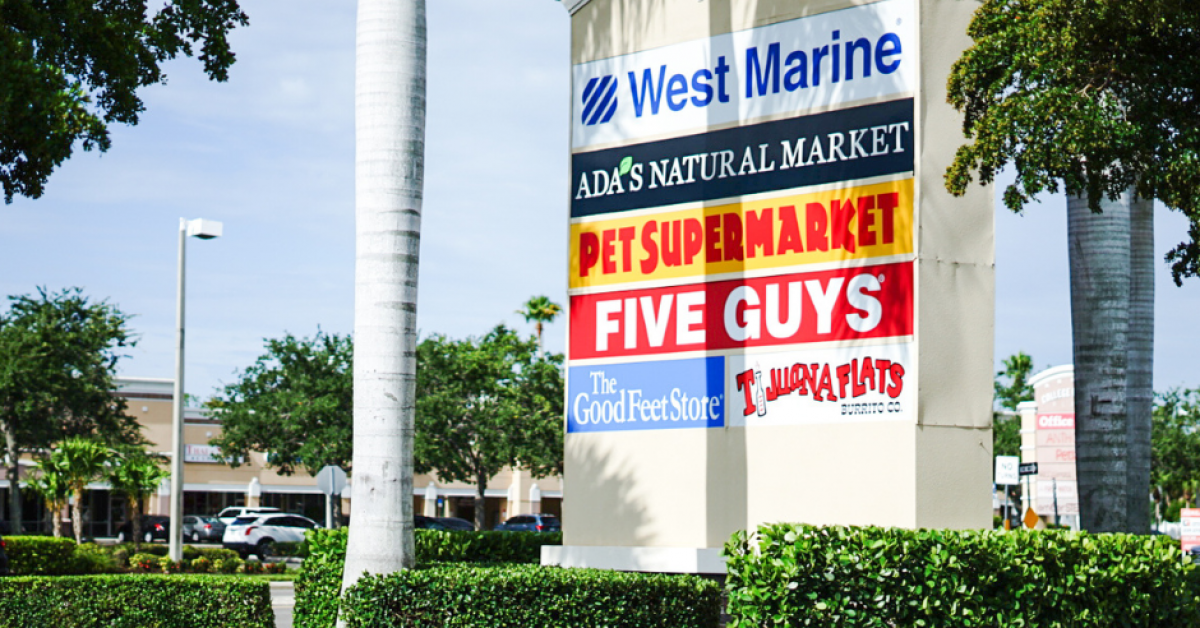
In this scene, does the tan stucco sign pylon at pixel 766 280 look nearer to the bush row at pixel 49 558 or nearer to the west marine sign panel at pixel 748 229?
the west marine sign panel at pixel 748 229

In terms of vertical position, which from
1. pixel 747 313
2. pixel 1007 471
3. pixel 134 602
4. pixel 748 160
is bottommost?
pixel 134 602

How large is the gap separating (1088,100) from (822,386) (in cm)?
349

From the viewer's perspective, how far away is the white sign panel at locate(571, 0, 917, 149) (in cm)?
1221

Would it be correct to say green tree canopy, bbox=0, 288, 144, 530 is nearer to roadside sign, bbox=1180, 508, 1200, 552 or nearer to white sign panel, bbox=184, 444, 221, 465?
white sign panel, bbox=184, 444, 221, 465

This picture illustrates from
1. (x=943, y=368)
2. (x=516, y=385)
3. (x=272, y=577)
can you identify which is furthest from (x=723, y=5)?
(x=516, y=385)

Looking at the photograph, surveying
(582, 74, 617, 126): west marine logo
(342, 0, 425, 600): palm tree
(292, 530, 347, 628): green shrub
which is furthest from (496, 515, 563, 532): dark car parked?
(342, 0, 425, 600): palm tree

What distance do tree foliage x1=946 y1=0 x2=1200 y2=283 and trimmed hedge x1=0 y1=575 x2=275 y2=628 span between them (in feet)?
27.8

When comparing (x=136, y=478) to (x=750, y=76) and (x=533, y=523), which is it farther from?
(x=750, y=76)

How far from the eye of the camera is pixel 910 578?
956 cm

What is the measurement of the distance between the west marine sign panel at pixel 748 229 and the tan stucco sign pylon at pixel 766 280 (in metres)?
0.02

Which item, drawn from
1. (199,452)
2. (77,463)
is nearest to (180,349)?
(77,463)

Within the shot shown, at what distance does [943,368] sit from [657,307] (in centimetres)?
308

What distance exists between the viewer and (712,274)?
42.3ft

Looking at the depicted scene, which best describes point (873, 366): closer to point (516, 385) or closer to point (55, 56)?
point (55, 56)
